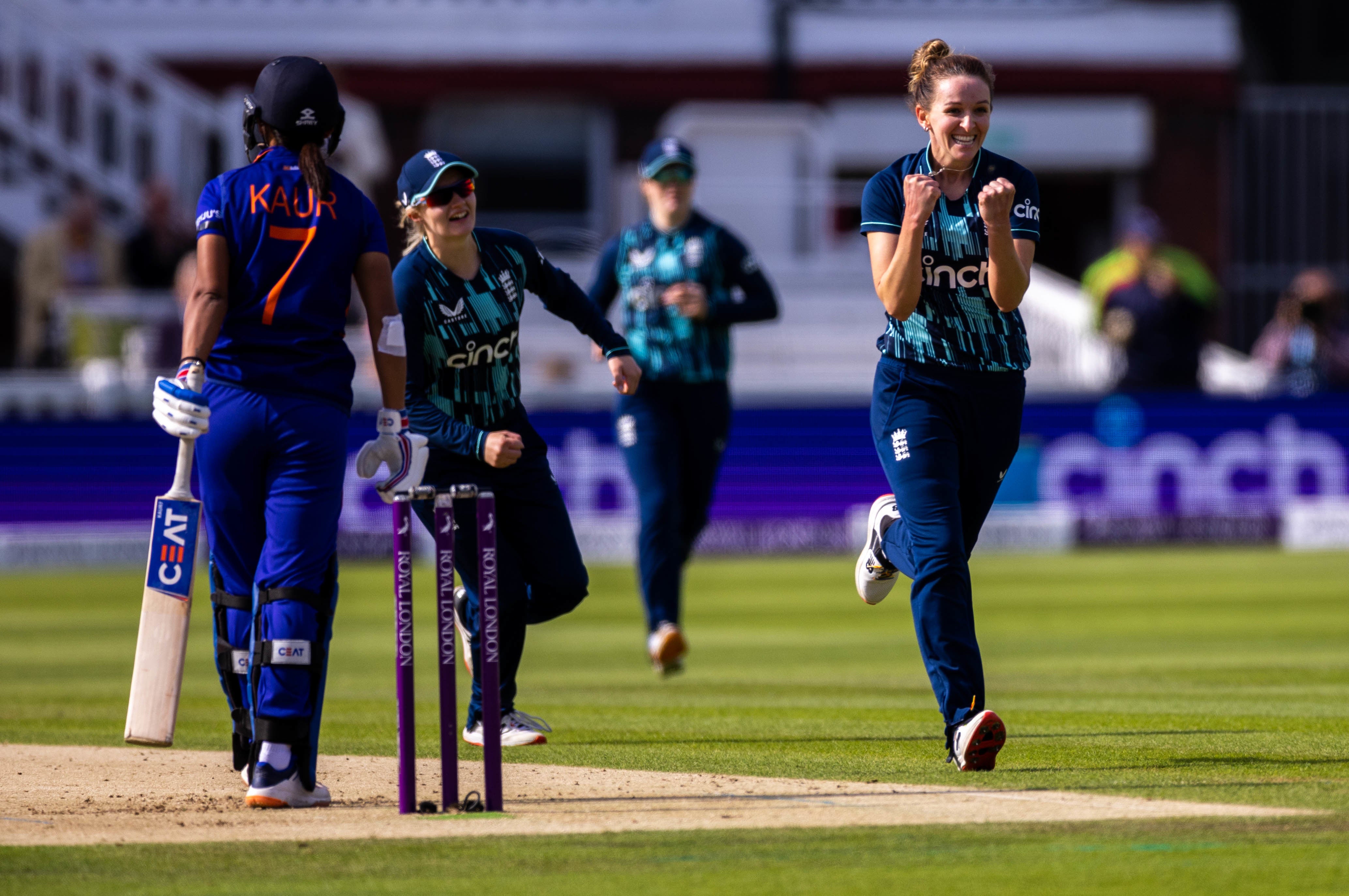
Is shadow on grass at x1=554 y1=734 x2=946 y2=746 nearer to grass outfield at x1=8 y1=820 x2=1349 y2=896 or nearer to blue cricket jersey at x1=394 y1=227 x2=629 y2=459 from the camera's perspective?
blue cricket jersey at x1=394 y1=227 x2=629 y2=459

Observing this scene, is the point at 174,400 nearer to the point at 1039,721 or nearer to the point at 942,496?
the point at 942,496

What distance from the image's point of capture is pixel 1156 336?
701 inches

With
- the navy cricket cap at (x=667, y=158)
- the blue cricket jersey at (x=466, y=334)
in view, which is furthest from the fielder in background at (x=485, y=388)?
the navy cricket cap at (x=667, y=158)

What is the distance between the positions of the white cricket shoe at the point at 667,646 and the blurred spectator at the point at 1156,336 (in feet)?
31.7

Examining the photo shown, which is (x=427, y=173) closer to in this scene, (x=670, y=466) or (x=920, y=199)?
(x=920, y=199)

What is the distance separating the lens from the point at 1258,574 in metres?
14.8

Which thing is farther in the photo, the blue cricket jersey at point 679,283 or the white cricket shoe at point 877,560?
the blue cricket jersey at point 679,283

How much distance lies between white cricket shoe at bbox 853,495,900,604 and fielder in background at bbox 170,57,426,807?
1689 mm

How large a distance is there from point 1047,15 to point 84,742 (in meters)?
21.5

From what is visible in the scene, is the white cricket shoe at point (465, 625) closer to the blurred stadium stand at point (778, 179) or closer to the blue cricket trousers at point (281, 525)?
the blue cricket trousers at point (281, 525)

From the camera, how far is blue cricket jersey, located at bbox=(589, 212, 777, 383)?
922 centimetres

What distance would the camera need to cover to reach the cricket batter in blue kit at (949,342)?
5.93m

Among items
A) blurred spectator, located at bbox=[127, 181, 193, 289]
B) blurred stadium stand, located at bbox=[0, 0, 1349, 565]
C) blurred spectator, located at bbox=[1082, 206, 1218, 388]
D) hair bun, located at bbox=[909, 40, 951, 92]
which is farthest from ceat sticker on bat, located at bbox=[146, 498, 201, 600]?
blurred spectator, located at bbox=[127, 181, 193, 289]

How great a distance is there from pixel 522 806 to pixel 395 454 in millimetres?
1070
